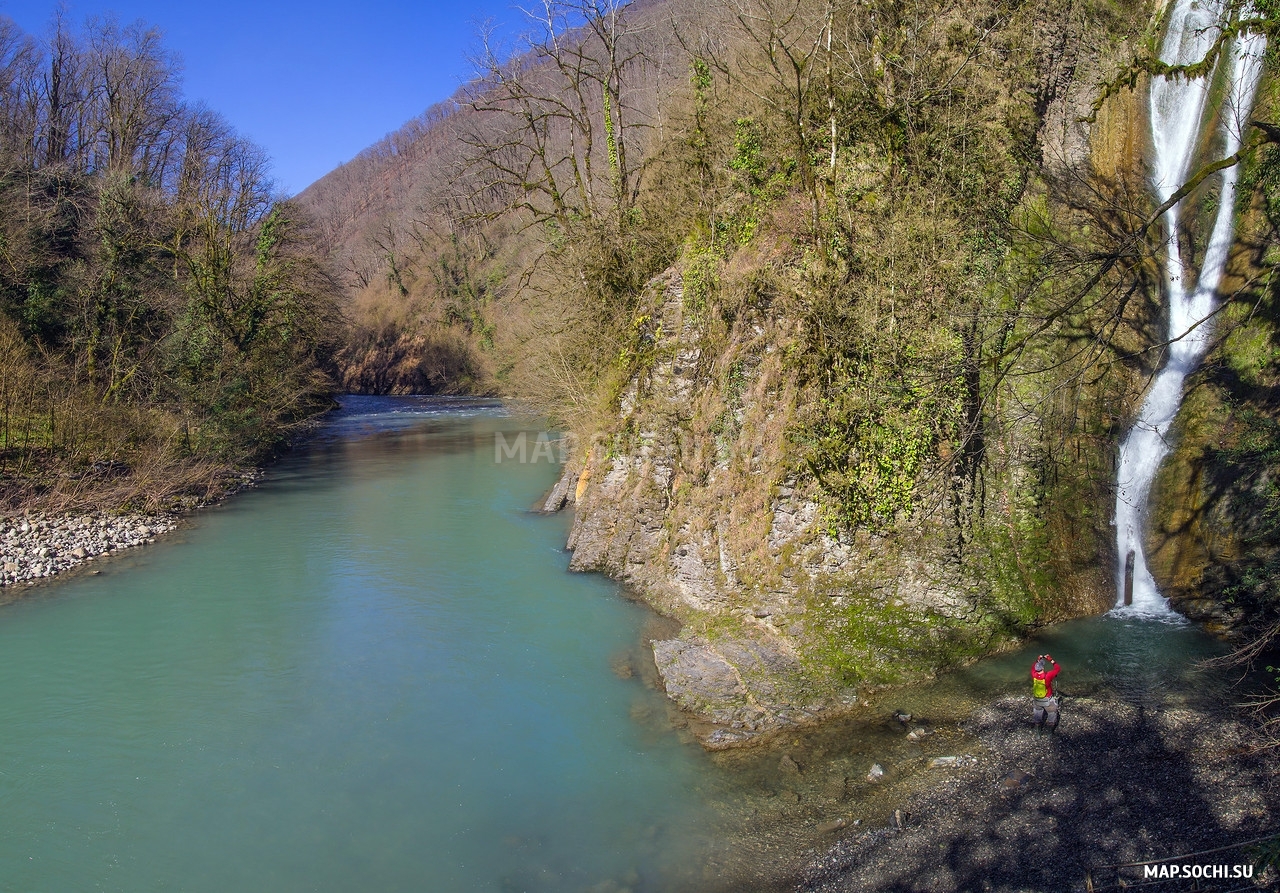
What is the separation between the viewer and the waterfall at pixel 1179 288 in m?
10.8

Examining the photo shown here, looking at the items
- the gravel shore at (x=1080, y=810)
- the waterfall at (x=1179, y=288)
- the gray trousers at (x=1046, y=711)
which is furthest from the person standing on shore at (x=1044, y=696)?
the waterfall at (x=1179, y=288)

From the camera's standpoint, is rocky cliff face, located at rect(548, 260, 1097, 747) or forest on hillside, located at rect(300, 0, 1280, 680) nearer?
rocky cliff face, located at rect(548, 260, 1097, 747)

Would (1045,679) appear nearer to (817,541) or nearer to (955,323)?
(817,541)

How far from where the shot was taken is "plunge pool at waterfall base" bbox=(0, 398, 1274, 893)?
7102 millimetres

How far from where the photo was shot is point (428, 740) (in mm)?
8953

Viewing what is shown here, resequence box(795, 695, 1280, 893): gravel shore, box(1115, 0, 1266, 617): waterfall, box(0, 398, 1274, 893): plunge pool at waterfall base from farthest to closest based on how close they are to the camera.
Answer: box(1115, 0, 1266, 617): waterfall < box(0, 398, 1274, 893): plunge pool at waterfall base < box(795, 695, 1280, 893): gravel shore

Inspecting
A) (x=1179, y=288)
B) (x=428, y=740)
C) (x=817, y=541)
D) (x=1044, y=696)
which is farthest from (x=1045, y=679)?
(x=428, y=740)

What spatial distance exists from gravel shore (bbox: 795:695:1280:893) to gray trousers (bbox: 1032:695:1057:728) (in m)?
0.13

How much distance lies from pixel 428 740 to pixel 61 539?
1158cm

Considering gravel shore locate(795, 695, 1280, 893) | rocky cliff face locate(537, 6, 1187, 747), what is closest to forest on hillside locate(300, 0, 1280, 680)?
rocky cliff face locate(537, 6, 1187, 747)

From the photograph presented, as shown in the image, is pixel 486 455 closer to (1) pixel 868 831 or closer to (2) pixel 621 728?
(2) pixel 621 728

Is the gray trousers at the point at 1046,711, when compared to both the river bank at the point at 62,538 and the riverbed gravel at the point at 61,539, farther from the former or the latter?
the riverbed gravel at the point at 61,539

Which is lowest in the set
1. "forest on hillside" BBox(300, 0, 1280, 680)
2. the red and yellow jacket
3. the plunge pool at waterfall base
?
the plunge pool at waterfall base

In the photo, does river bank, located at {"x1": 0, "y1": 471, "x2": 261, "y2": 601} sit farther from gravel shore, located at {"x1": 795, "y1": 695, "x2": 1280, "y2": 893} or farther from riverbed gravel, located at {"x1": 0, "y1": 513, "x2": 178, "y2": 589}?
gravel shore, located at {"x1": 795, "y1": 695, "x2": 1280, "y2": 893}
